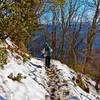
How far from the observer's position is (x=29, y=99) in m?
3.64

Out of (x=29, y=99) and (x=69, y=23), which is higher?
(x=69, y=23)

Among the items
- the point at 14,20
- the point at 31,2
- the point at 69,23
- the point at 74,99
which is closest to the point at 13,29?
the point at 14,20

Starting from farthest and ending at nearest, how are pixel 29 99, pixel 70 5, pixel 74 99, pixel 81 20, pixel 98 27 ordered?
pixel 81 20
pixel 70 5
pixel 98 27
pixel 74 99
pixel 29 99

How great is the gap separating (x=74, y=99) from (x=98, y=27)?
9497mm

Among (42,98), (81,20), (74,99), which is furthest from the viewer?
(81,20)

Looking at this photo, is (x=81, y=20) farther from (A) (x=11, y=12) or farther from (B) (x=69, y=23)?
(A) (x=11, y=12)

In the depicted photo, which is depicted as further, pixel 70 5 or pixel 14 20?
pixel 70 5

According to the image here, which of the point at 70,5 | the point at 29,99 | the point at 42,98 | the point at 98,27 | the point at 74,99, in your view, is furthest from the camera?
the point at 70,5

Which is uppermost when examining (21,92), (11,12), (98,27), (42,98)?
(11,12)

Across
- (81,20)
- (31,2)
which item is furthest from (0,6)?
(81,20)

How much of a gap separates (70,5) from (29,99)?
13.9 metres

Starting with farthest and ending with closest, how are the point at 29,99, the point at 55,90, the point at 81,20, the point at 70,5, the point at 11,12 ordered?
the point at 81,20, the point at 70,5, the point at 55,90, the point at 11,12, the point at 29,99

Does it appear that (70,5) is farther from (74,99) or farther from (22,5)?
(74,99)

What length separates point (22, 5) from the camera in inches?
173
